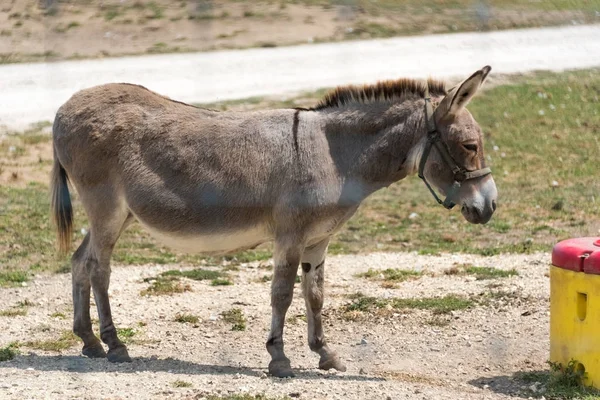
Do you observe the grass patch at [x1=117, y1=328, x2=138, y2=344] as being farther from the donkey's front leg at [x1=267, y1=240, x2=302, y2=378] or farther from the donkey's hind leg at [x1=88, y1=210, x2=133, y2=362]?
the donkey's front leg at [x1=267, y1=240, x2=302, y2=378]

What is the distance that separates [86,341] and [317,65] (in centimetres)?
942

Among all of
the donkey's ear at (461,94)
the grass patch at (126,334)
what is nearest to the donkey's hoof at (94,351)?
the grass patch at (126,334)

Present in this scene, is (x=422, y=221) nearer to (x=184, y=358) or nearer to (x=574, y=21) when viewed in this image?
(x=184, y=358)

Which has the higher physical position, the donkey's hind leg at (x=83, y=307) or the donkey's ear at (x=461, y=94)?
the donkey's ear at (x=461, y=94)

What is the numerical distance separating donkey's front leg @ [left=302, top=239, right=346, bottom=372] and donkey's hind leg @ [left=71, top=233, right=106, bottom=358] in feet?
4.37

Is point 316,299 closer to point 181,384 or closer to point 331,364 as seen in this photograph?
point 331,364

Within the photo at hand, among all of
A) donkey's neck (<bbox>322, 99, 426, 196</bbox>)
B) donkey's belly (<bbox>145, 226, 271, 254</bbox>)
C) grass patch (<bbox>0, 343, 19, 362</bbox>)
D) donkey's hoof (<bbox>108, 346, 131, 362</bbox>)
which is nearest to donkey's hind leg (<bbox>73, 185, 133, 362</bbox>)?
donkey's hoof (<bbox>108, 346, 131, 362</bbox>)

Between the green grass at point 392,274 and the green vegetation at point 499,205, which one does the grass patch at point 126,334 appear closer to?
the green vegetation at point 499,205

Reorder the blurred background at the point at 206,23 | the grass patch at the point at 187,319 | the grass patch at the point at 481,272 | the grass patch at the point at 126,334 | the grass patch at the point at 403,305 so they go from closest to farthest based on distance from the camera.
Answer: the grass patch at the point at 126,334 < the grass patch at the point at 187,319 < the grass patch at the point at 403,305 < the grass patch at the point at 481,272 < the blurred background at the point at 206,23

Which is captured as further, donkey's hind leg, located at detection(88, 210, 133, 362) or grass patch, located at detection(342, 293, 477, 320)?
grass patch, located at detection(342, 293, 477, 320)

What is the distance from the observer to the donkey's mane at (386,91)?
20.4 feet

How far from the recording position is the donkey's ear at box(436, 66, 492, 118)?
19.2 ft

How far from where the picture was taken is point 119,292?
816 cm

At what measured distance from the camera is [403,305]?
7.81 meters
